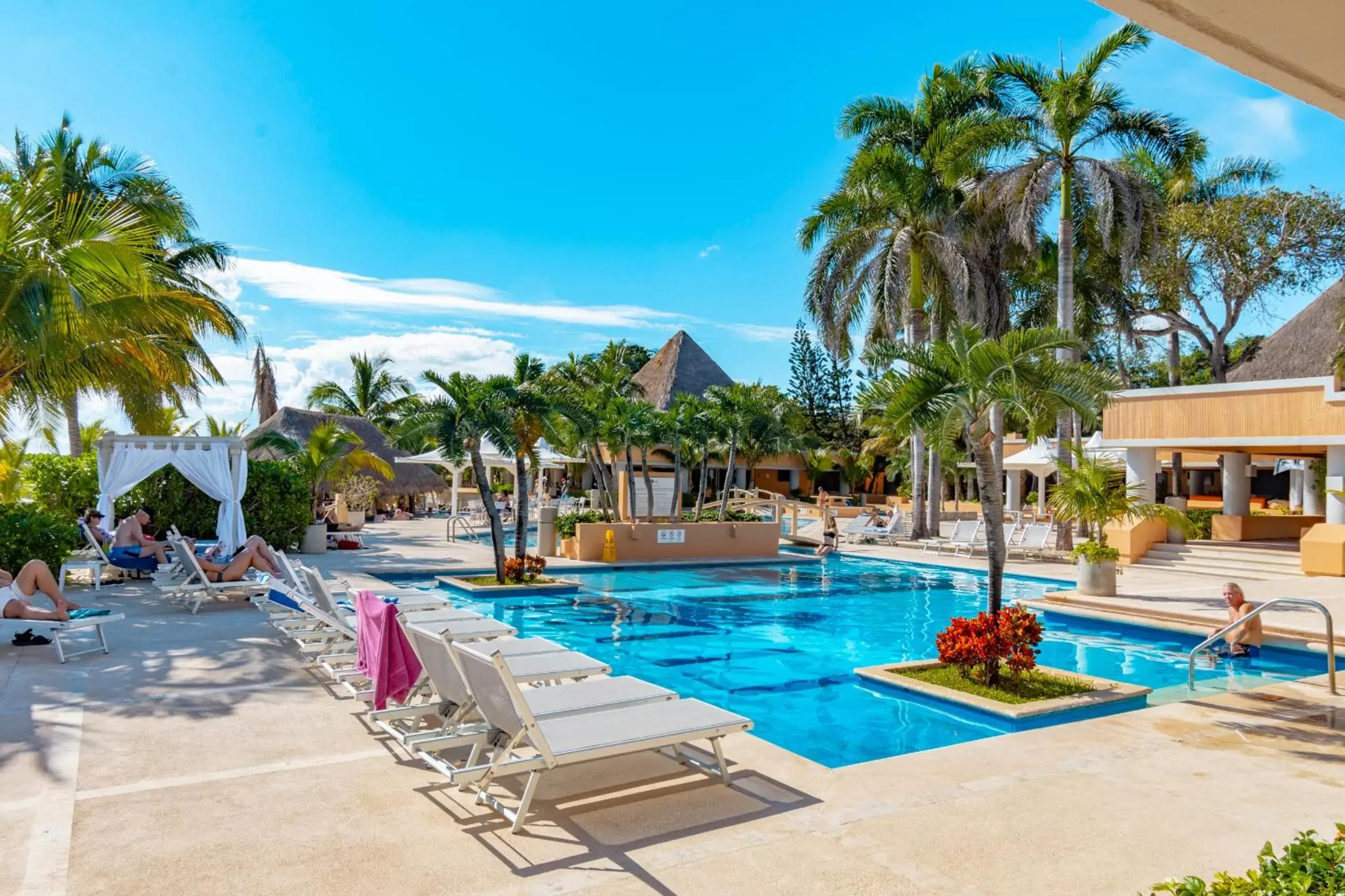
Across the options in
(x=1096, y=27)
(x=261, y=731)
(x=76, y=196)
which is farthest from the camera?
(x=1096, y=27)

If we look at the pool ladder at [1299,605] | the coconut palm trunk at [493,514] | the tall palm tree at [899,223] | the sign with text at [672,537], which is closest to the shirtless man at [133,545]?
the coconut palm trunk at [493,514]

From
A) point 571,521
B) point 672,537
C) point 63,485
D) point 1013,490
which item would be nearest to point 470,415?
point 571,521

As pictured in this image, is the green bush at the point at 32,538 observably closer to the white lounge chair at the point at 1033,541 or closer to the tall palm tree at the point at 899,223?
the white lounge chair at the point at 1033,541

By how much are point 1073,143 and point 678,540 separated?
12.6 meters

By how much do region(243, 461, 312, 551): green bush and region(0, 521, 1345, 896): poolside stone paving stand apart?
1178 centimetres

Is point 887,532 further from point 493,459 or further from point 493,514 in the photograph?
point 493,514

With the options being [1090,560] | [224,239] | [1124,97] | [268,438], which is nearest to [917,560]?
[1090,560]

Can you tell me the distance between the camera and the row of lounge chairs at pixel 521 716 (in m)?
4.29

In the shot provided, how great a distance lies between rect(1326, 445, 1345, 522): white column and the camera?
1659 cm

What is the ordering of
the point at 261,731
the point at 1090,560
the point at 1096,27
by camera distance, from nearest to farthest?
the point at 261,731 → the point at 1090,560 → the point at 1096,27

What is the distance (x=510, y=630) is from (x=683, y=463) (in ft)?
90.5

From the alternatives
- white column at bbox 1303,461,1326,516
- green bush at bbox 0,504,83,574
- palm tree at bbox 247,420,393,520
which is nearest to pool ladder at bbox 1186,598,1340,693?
green bush at bbox 0,504,83,574

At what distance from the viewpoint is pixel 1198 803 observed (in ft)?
15.0

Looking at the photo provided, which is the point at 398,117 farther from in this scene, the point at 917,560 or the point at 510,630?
the point at 510,630
